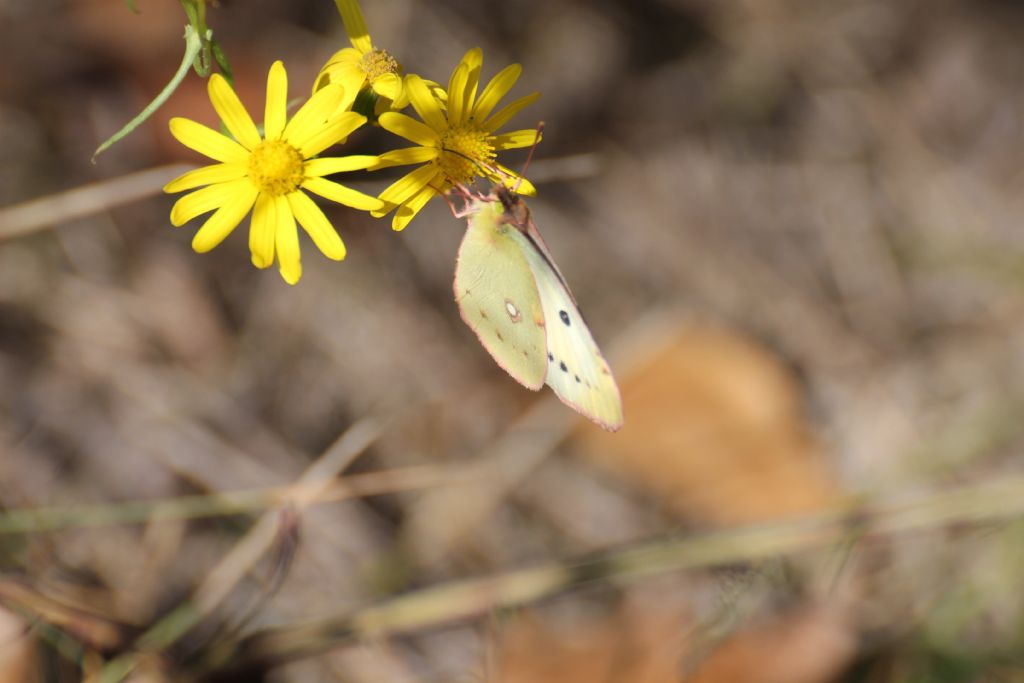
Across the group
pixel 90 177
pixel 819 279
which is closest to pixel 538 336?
pixel 90 177

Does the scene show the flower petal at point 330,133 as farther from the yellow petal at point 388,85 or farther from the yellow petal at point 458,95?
the yellow petal at point 458,95

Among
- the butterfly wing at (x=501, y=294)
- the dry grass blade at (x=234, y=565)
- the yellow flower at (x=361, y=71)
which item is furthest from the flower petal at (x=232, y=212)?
the dry grass blade at (x=234, y=565)

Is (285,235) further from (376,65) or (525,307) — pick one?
(525,307)

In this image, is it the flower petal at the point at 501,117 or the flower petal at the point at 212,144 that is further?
the flower petal at the point at 501,117

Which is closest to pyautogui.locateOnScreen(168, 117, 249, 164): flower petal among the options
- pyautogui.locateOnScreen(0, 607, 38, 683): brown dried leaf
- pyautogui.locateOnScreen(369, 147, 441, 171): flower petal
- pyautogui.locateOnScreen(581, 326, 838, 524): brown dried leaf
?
pyautogui.locateOnScreen(369, 147, 441, 171): flower petal

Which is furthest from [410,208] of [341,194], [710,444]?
[710,444]

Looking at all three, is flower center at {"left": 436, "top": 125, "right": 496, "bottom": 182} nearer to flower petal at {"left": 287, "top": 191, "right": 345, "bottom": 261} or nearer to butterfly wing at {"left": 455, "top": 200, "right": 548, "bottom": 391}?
butterfly wing at {"left": 455, "top": 200, "right": 548, "bottom": 391}
